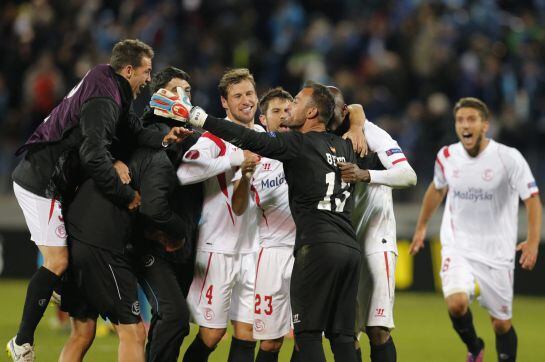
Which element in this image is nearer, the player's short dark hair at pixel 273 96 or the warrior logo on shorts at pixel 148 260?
the warrior logo on shorts at pixel 148 260

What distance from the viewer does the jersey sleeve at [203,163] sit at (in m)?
7.00

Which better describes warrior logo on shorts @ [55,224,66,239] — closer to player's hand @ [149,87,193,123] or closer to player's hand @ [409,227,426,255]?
player's hand @ [149,87,193,123]

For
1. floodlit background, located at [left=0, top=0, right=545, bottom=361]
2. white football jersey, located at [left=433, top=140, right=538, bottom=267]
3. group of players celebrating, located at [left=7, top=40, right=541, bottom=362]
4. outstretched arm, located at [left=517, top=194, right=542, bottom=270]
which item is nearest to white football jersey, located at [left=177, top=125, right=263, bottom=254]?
group of players celebrating, located at [left=7, top=40, right=541, bottom=362]

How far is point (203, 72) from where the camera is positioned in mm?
16688

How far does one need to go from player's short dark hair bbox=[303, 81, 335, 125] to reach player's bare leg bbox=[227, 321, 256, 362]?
1634 mm

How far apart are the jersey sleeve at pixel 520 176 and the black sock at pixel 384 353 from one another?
2.26 m

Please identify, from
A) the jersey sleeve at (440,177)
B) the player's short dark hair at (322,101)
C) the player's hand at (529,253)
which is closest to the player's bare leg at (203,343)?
the player's short dark hair at (322,101)

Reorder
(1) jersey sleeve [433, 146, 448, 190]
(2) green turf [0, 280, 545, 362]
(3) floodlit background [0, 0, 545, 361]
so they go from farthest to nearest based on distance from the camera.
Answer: (3) floodlit background [0, 0, 545, 361], (2) green turf [0, 280, 545, 362], (1) jersey sleeve [433, 146, 448, 190]

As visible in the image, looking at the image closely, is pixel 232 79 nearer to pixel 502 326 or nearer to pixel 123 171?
pixel 123 171

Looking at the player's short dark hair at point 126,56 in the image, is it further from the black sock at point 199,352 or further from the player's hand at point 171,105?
the black sock at point 199,352

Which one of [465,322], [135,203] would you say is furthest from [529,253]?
[135,203]

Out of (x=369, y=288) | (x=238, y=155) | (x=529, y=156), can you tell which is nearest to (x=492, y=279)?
(x=369, y=288)

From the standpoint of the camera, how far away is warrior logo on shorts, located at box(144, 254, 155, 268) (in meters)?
7.00

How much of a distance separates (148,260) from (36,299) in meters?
0.79
